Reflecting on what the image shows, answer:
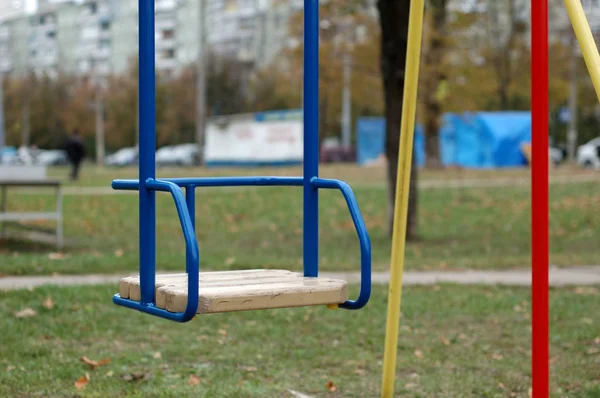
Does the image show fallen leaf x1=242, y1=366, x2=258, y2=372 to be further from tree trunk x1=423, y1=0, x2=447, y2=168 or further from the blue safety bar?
tree trunk x1=423, y1=0, x2=447, y2=168

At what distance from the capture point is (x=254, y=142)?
4069 cm

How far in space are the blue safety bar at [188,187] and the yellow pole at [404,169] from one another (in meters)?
0.35

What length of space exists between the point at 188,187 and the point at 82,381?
137 cm

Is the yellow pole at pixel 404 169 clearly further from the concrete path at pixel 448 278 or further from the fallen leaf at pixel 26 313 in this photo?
the concrete path at pixel 448 278

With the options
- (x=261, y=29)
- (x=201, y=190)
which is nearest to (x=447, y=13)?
(x=201, y=190)

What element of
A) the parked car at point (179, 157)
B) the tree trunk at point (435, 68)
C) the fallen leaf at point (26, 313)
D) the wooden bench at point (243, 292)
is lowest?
the parked car at point (179, 157)

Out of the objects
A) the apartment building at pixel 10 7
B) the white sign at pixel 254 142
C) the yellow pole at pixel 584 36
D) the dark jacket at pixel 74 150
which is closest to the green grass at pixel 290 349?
the yellow pole at pixel 584 36

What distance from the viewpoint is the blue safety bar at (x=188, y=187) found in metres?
3.65

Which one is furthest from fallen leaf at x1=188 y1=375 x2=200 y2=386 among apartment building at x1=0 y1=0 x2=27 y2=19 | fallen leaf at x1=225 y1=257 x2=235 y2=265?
apartment building at x1=0 y1=0 x2=27 y2=19

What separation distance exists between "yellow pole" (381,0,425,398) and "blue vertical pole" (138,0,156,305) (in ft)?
3.62

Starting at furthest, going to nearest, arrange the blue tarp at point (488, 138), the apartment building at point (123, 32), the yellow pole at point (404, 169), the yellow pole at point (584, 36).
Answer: the apartment building at point (123, 32)
the blue tarp at point (488, 138)
the yellow pole at point (404, 169)
the yellow pole at point (584, 36)

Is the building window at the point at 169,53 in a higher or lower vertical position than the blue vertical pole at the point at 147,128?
higher

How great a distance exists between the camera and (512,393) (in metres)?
5.12

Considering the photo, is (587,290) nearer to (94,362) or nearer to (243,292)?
(94,362)
